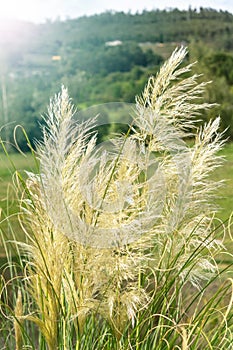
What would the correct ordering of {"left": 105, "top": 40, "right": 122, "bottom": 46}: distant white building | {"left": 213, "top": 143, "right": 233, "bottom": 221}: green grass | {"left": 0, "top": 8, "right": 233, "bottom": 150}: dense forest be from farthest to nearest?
{"left": 105, "top": 40, "right": 122, "bottom": 46}: distant white building → {"left": 0, "top": 8, "right": 233, "bottom": 150}: dense forest → {"left": 213, "top": 143, "right": 233, "bottom": 221}: green grass

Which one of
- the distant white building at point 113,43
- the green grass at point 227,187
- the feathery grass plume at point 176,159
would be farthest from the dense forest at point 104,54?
the feathery grass plume at point 176,159

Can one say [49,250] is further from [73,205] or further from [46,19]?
[46,19]

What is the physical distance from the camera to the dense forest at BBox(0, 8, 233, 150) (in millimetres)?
5809

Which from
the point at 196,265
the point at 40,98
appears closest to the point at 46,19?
the point at 40,98

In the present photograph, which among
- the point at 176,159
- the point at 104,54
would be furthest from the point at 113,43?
the point at 176,159

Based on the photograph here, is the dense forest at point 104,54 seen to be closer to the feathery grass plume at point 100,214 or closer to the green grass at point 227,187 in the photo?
the green grass at point 227,187

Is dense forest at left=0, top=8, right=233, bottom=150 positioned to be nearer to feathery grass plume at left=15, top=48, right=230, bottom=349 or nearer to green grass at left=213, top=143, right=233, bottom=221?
green grass at left=213, top=143, right=233, bottom=221

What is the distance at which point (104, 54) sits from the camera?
621cm

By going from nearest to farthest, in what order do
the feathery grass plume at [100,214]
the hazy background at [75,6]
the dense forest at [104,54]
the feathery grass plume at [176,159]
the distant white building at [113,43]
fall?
1. the feathery grass plume at [100,214]
2. the feathery grass plume at [176,159]
3. the dense forest at [104,54]
4. the hazy background at [75,6]
5. the distant white building at [113,43]

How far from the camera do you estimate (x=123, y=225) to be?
4.47 ft

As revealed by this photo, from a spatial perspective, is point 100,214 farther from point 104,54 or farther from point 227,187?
point 104,54

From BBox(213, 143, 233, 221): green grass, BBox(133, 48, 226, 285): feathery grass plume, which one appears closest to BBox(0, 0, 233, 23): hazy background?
BBox(213, 143, 233, 221): green grass

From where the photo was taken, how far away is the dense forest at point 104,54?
5809 millimetres

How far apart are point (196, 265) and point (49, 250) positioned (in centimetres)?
46
